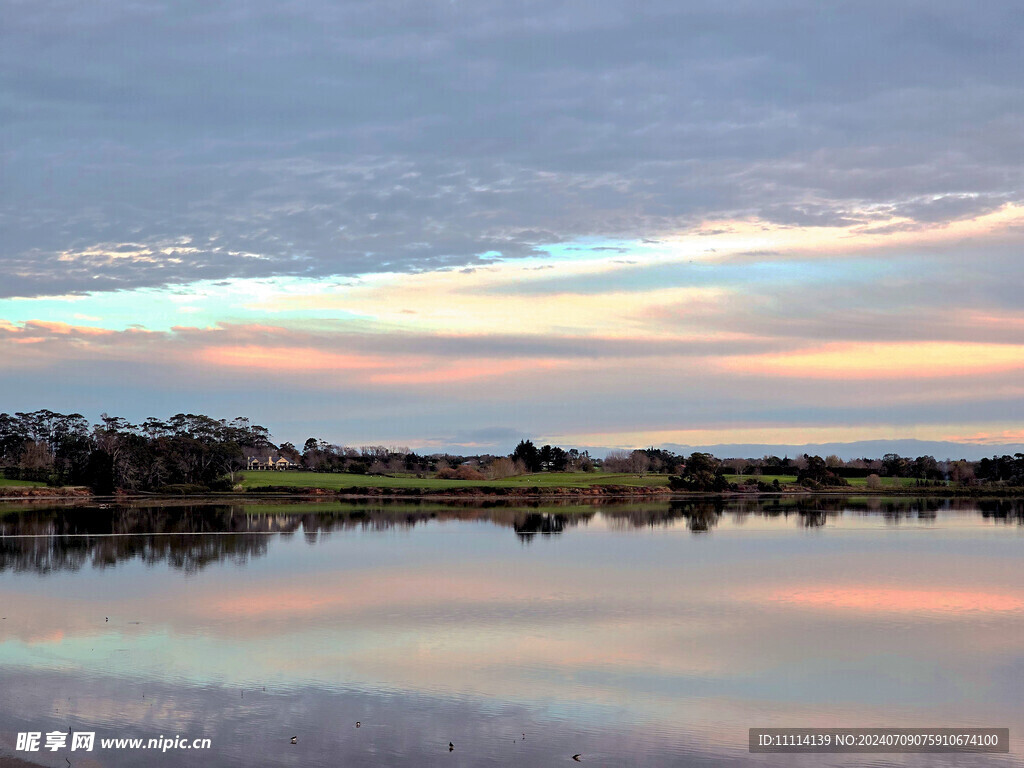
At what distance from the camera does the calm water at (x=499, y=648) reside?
13.2 metres

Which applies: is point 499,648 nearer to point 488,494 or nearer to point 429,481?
point 488,494

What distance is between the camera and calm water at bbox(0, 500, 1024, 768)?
13227mm

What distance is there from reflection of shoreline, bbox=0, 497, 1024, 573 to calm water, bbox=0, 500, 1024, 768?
0.57 metres

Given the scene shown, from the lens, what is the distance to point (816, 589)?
2797 centimetres

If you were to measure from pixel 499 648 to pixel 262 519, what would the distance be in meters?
44.0

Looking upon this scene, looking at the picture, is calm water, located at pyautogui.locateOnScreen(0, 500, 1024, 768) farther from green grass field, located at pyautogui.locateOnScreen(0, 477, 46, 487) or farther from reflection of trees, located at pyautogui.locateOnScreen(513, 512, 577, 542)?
green grass field, located at pyautogui.locateOnScreen(0, 477, 46, 487)

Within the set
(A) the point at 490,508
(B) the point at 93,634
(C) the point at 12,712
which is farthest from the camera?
(A) the point at 490,508

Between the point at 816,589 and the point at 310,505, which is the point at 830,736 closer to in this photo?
the point at 816,589

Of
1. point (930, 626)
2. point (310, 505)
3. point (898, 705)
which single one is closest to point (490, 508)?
point (310, 505)

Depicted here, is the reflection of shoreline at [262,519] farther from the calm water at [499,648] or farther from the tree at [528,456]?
the tree at [528,456]

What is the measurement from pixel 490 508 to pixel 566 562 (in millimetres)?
40192

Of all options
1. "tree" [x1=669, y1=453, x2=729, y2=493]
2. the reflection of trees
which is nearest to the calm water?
the reflection of trees

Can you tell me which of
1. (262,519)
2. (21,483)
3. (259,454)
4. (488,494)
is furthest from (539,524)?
(259,454)

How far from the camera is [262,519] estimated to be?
60188 millimetres
